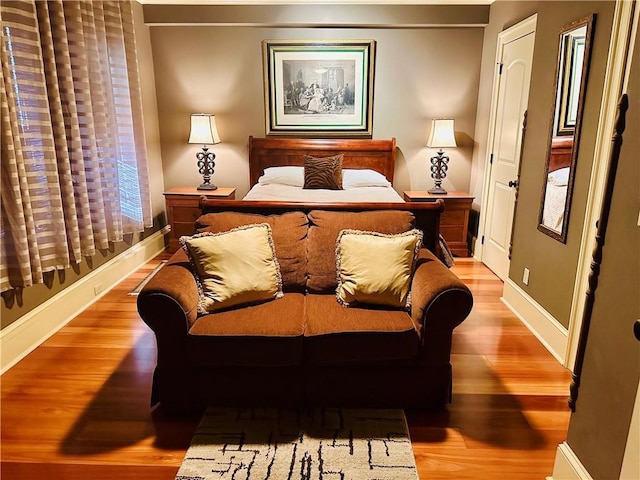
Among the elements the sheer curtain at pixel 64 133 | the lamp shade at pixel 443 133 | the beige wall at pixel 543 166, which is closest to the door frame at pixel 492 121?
the lamp shade at pixel 443 133

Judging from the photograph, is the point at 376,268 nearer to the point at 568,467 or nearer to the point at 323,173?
the point at 568,467

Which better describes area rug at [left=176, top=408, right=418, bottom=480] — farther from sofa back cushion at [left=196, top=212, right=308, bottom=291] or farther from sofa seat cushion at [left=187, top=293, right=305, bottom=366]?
sofa back cushion at [left=196, top=212, right=308, bottom=291]

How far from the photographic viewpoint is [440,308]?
213 centimetres

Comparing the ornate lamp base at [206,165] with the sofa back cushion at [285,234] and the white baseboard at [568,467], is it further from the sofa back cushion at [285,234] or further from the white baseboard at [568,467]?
the white baseboard at [568,467]

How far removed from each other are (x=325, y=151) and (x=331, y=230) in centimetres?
254

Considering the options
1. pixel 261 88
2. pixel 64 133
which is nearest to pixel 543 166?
pixel 261 88

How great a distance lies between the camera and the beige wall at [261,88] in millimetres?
4789

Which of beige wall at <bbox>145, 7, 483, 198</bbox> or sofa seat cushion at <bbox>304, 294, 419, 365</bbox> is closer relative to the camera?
sofa seat cushion at <bbox>304, 294, 419, 365</bbox>

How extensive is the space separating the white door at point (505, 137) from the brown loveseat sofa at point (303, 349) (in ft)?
6.71

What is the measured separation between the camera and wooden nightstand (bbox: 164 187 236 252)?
4.71 m

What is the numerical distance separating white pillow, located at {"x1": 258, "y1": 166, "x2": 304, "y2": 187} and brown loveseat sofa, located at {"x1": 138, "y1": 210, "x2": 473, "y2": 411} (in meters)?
2.45

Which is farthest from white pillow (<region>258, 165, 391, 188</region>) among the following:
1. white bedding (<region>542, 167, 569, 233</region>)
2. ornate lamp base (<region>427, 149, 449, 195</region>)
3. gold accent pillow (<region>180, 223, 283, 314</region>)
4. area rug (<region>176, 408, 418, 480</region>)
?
area rug (<region>176, 408, 418, 480</region>)

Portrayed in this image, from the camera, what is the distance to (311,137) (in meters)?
5.07

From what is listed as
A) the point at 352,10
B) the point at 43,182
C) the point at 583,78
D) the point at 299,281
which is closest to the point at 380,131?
the point at 352,10
